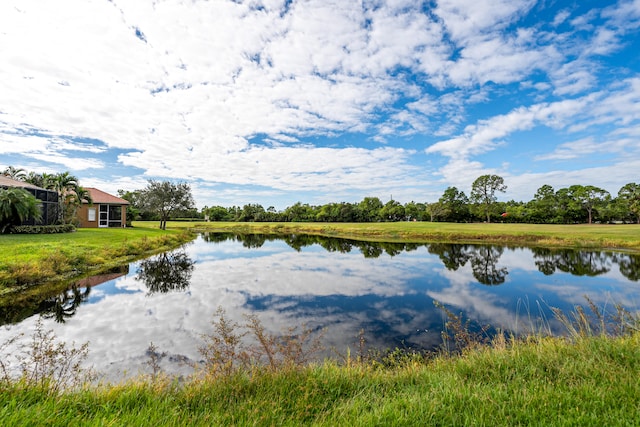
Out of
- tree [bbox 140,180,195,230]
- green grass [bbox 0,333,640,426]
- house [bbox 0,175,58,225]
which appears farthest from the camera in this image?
tree [bbox 140,180,195,230]

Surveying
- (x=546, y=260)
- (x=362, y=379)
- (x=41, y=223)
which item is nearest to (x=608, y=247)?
(x=546, y=260)

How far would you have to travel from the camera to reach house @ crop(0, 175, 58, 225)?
28.2m

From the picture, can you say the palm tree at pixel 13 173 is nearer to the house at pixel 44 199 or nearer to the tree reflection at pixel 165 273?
the house at pixel 44 199

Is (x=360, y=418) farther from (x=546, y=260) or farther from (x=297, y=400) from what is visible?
(x=546, y=260)

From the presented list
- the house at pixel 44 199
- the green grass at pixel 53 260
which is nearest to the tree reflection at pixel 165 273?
the green grass at pixel 53 260

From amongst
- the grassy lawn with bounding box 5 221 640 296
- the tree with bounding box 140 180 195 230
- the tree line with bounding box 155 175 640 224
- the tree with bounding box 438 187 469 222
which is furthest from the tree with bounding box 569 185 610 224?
the tree with bounding box 140 180 195 230

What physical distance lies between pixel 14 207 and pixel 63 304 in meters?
20.4

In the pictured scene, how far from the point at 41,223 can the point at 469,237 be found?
4956 centimetres

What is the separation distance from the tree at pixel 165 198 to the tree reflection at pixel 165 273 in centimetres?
2504

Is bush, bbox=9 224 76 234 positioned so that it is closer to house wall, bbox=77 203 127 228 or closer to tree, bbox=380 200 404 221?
house wall, bbox=77 203 127 228

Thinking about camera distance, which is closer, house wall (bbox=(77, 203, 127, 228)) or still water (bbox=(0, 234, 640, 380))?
still water (bbox=(0, 234, 640, 380))

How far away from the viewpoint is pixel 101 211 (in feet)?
128

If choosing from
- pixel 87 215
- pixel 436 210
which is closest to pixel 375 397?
pixel 87 215

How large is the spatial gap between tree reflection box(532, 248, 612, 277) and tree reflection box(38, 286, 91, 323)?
2328cm
